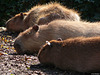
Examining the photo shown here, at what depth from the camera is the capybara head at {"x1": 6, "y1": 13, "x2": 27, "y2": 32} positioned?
8.84 m

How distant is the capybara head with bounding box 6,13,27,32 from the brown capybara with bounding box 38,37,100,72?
4487 mm

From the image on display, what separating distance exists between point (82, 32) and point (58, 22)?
2.52 ft

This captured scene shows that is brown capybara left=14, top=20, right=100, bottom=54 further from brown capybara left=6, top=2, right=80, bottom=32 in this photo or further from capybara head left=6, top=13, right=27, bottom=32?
capybara head left=6, top=13, right=27, bottom=32

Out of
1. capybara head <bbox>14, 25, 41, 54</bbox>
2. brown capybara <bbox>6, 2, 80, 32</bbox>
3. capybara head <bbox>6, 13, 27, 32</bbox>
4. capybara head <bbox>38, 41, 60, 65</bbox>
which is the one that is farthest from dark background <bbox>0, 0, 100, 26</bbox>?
capybara head <bbox>38, 41, 60, 65</bbox>

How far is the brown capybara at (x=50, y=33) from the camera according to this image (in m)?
5.58

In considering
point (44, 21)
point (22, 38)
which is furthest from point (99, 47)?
point (44, 21)

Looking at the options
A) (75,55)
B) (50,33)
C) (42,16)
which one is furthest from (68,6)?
(75,55)

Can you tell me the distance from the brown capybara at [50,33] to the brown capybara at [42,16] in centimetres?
135

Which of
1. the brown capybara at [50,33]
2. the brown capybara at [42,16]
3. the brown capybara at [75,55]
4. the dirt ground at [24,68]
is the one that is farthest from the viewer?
the brown capybara at [42,16]

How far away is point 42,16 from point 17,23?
179cm

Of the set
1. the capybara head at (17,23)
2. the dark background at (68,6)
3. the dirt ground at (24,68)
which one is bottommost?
the dirt ground at (24,68)

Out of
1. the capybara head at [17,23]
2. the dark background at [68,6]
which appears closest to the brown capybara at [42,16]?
the capybara head at [17,23]

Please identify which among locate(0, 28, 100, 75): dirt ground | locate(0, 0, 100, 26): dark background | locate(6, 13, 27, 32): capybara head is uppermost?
locate(0, 0, 100, 26): dark background

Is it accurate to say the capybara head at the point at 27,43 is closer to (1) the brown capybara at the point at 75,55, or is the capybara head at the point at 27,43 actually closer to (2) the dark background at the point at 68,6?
(1) the brown capybara at the point at 75,55
